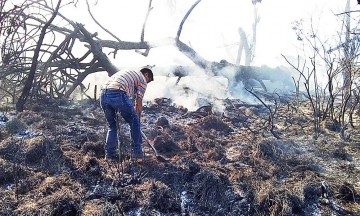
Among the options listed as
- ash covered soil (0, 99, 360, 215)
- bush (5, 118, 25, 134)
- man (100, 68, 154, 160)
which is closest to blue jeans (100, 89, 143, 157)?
man (100, 68, 154, 160)

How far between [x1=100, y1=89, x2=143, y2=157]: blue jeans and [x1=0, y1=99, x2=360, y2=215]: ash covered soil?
0.65 feet

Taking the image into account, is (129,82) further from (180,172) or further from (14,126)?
(14,126)

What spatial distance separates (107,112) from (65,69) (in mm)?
4667

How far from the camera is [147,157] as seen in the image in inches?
186

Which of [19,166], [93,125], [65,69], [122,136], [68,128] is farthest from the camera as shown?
[65,69]

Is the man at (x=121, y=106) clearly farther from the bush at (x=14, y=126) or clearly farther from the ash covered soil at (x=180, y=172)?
the bush at (x=14, y=126)

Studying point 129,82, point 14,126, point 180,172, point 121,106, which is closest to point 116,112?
point 121,106

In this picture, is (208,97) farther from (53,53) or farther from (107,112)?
(107,112)

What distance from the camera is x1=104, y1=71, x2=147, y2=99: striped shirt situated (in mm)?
4625

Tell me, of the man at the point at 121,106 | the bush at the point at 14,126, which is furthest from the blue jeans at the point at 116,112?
the bush at the point at 14,126

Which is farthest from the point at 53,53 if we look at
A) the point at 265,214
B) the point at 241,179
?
the point at 265,214

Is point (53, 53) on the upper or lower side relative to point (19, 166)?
upper

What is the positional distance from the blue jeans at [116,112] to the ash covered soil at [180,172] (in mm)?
197

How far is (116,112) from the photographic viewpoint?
4570 millimetres
